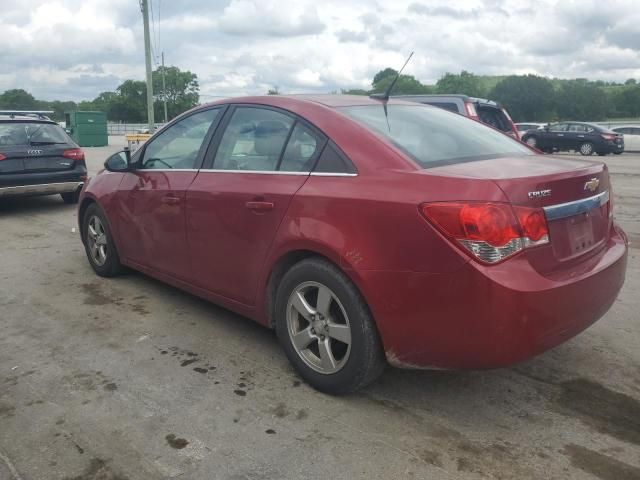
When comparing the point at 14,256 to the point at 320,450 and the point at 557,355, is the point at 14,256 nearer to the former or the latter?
the point at 320,450

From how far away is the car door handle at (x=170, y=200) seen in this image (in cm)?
405

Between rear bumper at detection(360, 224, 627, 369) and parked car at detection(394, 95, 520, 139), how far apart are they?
235 inches

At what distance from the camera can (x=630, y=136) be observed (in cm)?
2570

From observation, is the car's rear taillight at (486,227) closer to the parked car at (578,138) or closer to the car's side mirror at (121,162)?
the car's side mirror at (121,162)

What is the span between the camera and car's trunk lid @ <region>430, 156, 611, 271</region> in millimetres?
2625

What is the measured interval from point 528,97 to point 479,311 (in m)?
78.3

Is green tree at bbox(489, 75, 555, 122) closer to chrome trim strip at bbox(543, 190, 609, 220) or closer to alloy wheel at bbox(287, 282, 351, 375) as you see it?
chrome trim strip at bbox(543, 190, 609, 220)

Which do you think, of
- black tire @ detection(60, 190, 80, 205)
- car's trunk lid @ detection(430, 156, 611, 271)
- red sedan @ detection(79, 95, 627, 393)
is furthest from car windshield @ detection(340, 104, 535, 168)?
black tire @ detection(60, 190, 80, 205)

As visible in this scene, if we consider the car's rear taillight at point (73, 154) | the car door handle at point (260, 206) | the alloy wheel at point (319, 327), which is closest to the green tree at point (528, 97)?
the car's rear taillight at point (73, 154)

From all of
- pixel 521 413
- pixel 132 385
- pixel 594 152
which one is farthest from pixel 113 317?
pixel 594 152

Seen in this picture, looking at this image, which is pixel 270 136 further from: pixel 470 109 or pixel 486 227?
pixel 470 109

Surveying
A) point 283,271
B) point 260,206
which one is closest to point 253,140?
point 260,206

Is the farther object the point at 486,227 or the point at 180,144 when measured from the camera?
the point at 180,144

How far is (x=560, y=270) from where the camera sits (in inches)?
107
